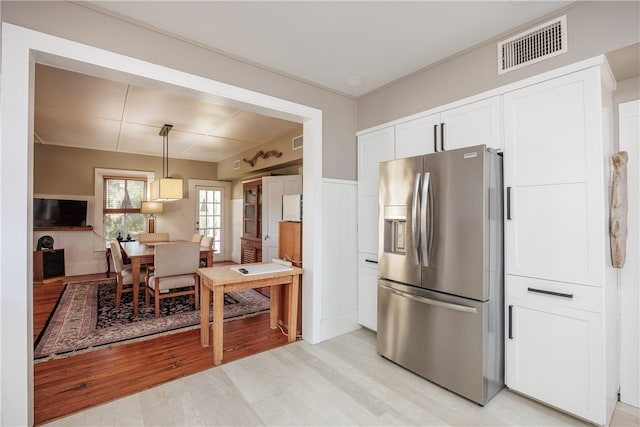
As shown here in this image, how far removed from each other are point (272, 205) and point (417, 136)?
3421 millimetres

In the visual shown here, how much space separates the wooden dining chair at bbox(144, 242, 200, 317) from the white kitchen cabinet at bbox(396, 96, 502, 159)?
9.25 ft

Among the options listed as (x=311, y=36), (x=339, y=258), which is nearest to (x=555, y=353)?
(x=339, y=258)

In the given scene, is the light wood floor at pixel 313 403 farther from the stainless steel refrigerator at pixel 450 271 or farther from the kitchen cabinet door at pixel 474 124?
the kitchen cabinet door at pixel 474 124

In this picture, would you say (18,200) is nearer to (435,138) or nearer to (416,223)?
(416,223)

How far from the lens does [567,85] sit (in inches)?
74.3

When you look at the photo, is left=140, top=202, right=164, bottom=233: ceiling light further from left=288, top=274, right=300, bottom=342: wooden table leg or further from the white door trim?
the white door trim

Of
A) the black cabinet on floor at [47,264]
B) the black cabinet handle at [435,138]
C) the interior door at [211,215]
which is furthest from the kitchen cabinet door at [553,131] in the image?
the black cabinet on floor at [47,264]

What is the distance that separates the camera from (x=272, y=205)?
559 centimetres

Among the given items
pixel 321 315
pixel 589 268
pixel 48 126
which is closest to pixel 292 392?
pixel 321 315

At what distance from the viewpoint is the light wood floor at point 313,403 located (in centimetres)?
188

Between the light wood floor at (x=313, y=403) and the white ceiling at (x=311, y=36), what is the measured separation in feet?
7.75

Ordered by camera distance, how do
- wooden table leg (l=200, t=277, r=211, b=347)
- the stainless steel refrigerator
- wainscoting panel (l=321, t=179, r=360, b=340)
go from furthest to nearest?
wainscoting panel (l=321, t=179, r=360, b=340) < wooden table leg (l=200, t=277, r=211, b=347) < the stainless steel refrigerator

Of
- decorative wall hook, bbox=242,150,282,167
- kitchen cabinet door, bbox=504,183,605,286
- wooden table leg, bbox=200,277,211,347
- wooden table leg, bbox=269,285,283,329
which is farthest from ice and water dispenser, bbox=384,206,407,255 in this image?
decorative wall hook, bbox=242,150,282,167

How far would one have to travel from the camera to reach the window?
6609 mm
